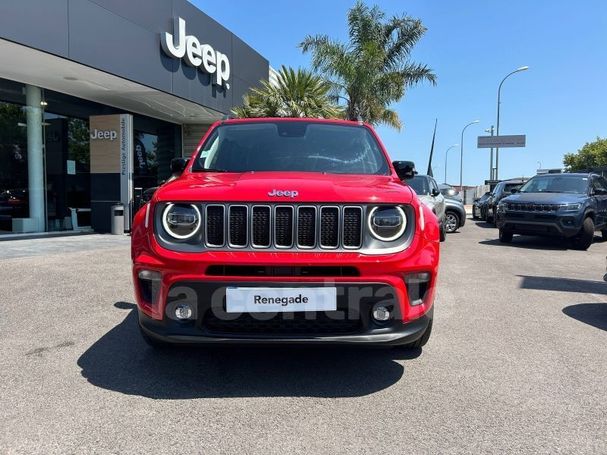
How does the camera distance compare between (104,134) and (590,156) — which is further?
(590,156)

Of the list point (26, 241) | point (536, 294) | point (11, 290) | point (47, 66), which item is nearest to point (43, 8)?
point (47, 66)

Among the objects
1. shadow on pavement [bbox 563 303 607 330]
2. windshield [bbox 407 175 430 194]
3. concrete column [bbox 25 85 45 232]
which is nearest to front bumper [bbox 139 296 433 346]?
shadow on pavement [bbox 563 303 607 330]

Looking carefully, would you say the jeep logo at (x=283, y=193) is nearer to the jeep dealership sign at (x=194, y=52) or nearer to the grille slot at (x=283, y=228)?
the grille slot at (x=283, y=228)

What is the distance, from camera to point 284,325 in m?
2.93

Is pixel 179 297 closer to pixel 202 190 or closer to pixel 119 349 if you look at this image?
pixel 202 190

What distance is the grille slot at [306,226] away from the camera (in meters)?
2.98

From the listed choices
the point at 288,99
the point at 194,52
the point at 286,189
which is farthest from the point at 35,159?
the point at 286,189

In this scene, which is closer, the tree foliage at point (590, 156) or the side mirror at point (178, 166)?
the side mirror at point (178, 166)

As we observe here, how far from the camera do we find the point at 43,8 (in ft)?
30.3

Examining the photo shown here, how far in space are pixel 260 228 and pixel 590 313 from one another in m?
4.04

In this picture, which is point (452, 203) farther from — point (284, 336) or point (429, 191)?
point (284, 336)

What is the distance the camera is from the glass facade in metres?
12.5

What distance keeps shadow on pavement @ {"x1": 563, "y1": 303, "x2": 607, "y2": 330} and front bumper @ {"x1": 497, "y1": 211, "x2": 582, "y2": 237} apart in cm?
537

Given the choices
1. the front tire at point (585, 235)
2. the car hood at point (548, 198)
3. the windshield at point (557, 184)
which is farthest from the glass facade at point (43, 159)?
the front tire at point (585, 235)
